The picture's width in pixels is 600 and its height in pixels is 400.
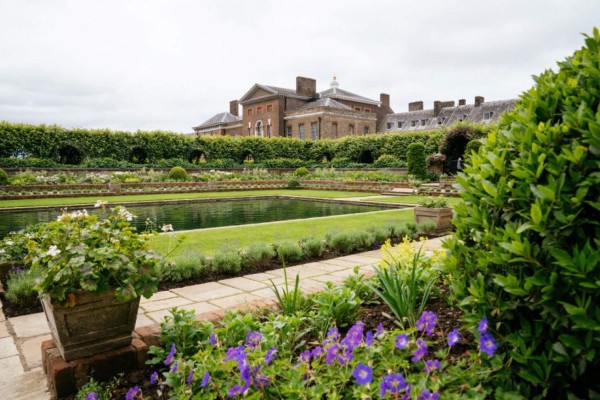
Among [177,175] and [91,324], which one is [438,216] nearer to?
[91,324]

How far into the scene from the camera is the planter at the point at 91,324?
7.12 feet

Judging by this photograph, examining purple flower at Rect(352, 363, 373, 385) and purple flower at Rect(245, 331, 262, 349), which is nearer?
purple flower at Rect(352, 363, 373, 385)

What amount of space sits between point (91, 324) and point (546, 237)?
2.34 metres

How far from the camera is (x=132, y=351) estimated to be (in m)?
2.34

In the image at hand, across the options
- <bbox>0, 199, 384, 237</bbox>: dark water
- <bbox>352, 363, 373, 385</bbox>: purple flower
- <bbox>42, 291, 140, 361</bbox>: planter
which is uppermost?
<bbox>352, 363, 373, 385</bbox>: purple flower

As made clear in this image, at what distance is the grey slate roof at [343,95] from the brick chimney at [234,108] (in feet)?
40.5

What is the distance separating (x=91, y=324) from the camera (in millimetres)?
2271

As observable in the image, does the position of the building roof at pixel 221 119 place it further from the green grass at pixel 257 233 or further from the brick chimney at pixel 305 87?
the green grass at pixel 257 233

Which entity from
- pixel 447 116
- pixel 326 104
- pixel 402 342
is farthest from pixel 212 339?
pixel 447 116

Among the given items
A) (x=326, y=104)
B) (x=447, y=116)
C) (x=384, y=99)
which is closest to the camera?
(x=326, y=104)

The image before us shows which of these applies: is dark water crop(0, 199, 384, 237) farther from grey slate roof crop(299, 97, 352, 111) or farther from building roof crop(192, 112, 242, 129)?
building roof crop(192, 112, 242, 129)

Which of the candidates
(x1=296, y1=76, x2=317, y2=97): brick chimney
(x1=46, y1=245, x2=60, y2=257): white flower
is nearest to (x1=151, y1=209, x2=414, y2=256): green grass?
(x1=46, y1=245, x2=60, y2=257): white flower

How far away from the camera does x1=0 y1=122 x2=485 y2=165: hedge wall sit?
22594mm

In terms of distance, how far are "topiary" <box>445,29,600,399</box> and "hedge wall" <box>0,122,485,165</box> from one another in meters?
22.5
